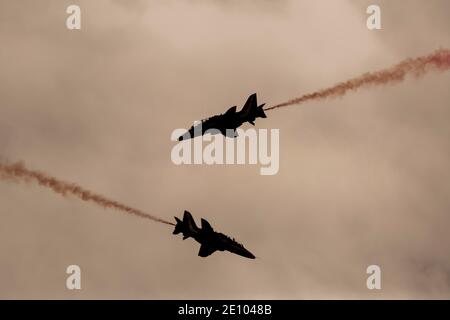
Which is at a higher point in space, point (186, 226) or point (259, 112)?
point (259, 112)

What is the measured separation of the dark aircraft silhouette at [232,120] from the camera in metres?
121

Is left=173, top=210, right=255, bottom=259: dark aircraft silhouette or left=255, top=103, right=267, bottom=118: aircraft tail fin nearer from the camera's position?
left=255, top=103, right=267, bottom=118: aircraft tail fin

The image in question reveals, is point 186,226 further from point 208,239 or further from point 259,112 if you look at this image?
point 259,112

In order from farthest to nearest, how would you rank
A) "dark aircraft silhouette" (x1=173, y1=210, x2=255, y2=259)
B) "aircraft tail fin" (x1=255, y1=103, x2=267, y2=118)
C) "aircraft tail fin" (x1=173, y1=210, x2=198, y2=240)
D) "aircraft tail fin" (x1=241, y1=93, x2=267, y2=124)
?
1. "dark aircraft silhouette" (x1=173, y1=210, x2=255, y2=259)
2. "aircraft tail fin" (x1=173, y1=210, x2=198, y2=240)
3. "aircraft tail fin" (x1=255, y1=103, x2=267, y2=118)
4. "aircraft tail fin" (x1=241, y1=93, x2=267, y2=124)

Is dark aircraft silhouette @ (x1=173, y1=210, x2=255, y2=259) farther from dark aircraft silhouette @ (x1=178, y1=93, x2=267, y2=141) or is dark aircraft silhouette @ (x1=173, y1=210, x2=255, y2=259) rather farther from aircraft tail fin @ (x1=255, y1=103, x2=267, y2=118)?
aircraft tail fin @ (x1=255, y1=103, x2=267, y2=118)

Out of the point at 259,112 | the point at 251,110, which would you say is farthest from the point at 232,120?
the point at 259,112

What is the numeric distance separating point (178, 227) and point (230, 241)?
9928 millimetres

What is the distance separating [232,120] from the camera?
12244 centimetres

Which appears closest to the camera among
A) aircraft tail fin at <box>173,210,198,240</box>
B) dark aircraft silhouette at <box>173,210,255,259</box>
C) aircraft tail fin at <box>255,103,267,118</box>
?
aircraft tail fin at <box>255,103,267,118</box>

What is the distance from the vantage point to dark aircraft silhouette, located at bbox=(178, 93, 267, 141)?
121125 mm

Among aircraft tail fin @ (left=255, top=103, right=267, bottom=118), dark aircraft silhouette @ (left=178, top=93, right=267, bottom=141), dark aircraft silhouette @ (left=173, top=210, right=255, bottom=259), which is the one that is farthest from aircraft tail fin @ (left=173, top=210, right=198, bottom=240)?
aircraft tail fin @ (left=255, top=103, right=267, bottom=118)
